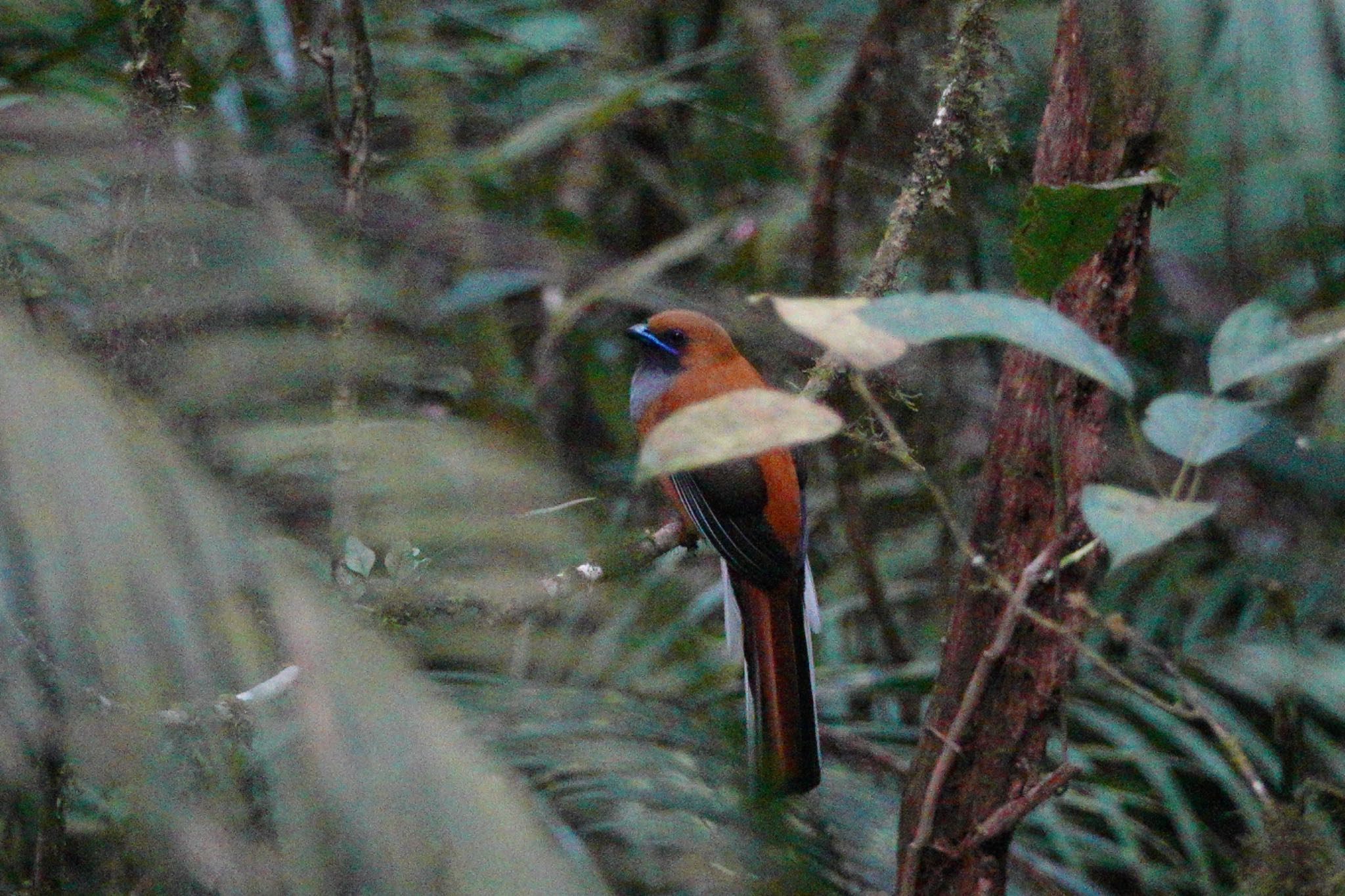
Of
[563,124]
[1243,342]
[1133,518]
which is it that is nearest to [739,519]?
[1243,342]

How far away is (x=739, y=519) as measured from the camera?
2.76 m

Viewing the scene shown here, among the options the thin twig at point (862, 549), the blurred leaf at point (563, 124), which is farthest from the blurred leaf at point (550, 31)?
the thin twig at point (862, 549)

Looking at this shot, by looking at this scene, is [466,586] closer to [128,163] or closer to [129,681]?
[129,681]

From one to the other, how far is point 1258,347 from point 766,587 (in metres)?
1.27

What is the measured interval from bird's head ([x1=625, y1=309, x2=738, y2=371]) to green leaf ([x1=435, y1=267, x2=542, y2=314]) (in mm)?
1011

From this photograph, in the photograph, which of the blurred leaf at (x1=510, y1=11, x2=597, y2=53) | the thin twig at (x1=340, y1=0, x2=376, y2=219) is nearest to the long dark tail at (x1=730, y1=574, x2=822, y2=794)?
the thin twig at (x1=340, y1=0, x2=376, y2=219)

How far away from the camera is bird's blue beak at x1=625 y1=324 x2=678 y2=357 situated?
10.9 ft

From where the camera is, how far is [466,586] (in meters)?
1.91

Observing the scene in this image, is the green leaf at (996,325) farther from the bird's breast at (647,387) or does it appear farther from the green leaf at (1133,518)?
the bird's breast at (647,387)

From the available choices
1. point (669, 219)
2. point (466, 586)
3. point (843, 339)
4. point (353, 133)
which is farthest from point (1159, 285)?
point (843, 339)

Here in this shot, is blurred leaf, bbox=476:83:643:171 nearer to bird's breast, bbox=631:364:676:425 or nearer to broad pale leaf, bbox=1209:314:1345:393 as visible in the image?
bird's breast, bbox=631:364:676:425

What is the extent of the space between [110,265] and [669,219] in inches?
147

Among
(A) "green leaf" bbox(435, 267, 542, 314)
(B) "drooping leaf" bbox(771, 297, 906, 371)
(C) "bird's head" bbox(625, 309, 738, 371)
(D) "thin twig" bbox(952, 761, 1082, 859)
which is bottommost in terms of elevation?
(D) "thin twig" bbox(952, 761, 1082, 859)

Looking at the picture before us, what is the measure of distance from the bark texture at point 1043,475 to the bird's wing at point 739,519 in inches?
16.7
